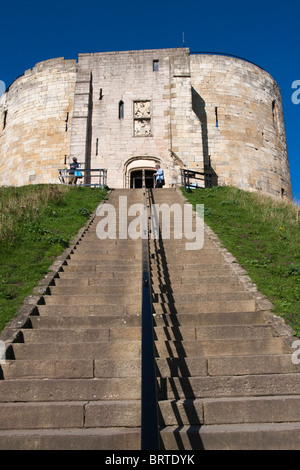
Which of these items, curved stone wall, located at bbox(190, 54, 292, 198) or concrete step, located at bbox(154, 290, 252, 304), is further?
curved stone wall, located at bbox(190, 54, 292, 198)

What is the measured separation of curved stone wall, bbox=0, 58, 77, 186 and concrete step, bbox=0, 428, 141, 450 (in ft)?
56.4

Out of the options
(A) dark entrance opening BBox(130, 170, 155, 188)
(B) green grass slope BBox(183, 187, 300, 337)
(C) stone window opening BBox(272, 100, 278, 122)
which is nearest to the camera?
A: (B) green grass slope BBox(183, 187, 300, 337)

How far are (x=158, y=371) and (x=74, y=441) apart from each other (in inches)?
46.4

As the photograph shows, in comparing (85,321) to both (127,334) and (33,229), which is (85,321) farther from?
(33,229)

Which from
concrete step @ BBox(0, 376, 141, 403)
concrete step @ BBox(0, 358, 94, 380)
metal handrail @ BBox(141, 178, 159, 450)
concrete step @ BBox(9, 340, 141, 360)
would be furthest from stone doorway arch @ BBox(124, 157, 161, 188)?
metal handrail @ BBox(141, 178, 159, 450)

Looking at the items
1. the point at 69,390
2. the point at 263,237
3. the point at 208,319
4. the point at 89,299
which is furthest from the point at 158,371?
the point at 263,237

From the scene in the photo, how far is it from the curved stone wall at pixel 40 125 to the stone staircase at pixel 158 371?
14.8 meters

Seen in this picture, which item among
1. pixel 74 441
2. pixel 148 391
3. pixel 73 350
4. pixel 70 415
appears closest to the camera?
pixel 148 391

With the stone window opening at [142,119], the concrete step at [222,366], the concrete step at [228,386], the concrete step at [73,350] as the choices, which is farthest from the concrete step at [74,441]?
the stone window opening at [142,119]

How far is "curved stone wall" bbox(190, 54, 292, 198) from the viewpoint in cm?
2009

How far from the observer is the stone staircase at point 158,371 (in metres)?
3.33

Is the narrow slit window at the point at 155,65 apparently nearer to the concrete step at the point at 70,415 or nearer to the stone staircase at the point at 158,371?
the stone staircase at the point at 158,371

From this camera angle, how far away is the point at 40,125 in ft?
68.0

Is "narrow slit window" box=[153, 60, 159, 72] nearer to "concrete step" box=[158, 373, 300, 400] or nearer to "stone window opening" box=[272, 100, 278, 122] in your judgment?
"stone window opening" box=[272, 100, 278, 122]
